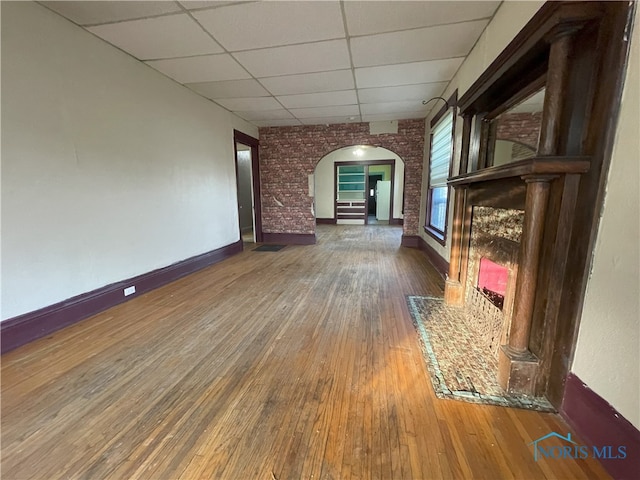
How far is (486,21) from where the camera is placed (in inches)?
91.8

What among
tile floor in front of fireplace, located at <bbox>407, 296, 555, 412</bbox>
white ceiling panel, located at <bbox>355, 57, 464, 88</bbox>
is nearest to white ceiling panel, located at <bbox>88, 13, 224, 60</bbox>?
white ceiling panel, located at <bbox>355, 57, 464, 88</bbox>

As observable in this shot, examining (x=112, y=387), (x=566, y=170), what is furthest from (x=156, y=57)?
(x=566, y=170)

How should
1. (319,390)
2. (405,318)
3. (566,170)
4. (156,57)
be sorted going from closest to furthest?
(566,170) → (319,390) → (405,318) → (156,57)

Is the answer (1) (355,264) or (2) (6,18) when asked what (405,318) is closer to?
(1) (355,264)

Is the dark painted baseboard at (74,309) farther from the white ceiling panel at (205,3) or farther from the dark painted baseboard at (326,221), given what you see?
the dark painted baseboard at (326,221)

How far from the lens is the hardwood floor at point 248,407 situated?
3.84 feet

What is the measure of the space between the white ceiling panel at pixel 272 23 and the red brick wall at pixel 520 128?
1686 millimetres

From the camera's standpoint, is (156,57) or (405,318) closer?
(405,318)

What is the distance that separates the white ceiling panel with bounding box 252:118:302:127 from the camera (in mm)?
5641

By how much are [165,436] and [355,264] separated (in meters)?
3.60

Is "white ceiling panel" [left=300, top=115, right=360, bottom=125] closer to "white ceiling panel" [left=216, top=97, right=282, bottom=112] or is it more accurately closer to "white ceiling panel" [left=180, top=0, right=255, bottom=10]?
"white ceiling panel" [left=216, top=97, right=282, bottom=112]

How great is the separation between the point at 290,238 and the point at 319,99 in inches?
129

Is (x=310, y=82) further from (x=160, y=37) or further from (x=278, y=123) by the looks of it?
(x=278, y=123)

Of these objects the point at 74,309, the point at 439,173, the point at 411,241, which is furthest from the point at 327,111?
the point at 74,309
